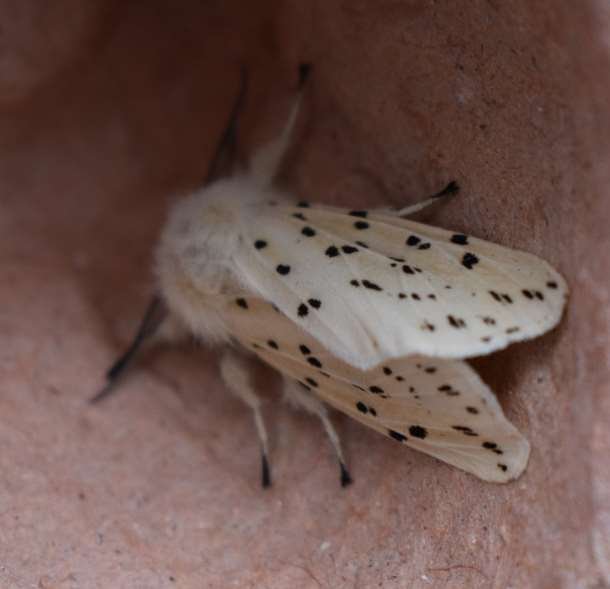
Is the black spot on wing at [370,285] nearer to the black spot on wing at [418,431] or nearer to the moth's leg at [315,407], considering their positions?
the black spot on wing at [418,431]

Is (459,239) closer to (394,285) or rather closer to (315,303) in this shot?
(394,285)

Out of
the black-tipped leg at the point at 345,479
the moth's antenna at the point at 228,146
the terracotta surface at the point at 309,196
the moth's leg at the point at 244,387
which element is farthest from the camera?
the moth's antenna at the point at 228,146

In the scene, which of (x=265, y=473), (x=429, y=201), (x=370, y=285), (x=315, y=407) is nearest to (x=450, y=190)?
(x=429, y=201)

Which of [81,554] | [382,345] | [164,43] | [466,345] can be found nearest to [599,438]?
[466,345]

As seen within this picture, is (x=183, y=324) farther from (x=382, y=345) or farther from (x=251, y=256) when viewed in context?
(x=382, y=345)

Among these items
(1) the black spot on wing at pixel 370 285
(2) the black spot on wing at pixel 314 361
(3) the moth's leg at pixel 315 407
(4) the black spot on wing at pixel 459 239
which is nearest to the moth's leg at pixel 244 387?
(3) the moth's leg at pixel 315 407

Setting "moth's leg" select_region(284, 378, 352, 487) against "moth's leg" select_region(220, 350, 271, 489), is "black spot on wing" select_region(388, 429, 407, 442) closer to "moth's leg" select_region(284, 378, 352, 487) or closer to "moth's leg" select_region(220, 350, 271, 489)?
"moth's leg" select_region(284, 378, 352, 487)
